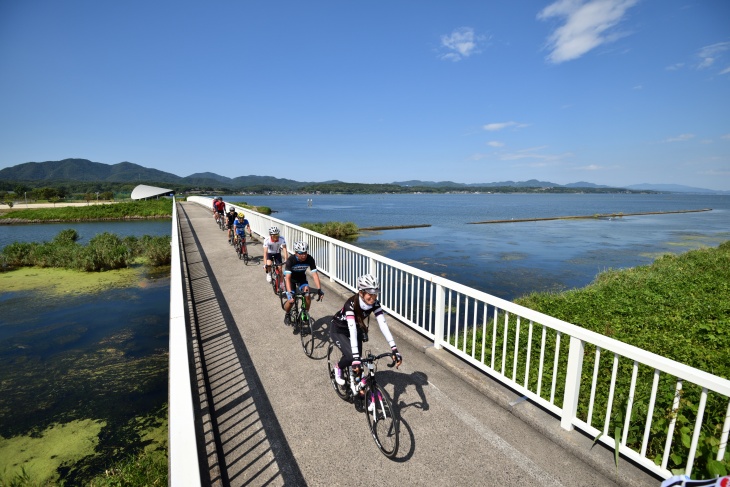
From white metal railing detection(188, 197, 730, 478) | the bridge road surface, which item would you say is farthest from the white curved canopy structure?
the bridge road surface

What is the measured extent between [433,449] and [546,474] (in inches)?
40.7

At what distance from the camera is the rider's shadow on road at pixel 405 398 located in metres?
3.72

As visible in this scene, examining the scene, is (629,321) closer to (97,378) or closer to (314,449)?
(314,449)

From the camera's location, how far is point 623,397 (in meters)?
5.14

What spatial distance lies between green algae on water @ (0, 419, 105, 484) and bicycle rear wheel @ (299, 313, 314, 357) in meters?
3.97

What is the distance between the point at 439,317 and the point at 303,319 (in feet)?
7.19

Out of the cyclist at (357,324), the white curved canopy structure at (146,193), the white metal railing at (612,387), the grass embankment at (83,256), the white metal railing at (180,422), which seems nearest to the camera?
the white metal railing at (180,422)

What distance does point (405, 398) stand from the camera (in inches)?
180

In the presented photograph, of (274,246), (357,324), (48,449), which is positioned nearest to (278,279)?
(274,246)

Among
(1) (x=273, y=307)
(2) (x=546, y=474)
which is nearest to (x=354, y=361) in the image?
(2) (x=546, y=474)

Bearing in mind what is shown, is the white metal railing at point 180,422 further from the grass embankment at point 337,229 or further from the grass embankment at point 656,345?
the grass embankment at point 337,229

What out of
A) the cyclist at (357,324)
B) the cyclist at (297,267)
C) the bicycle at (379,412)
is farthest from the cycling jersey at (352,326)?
the cyclist at (297,267)

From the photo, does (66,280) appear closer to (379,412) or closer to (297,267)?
(297,267)

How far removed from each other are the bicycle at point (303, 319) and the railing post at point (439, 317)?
1900 mm
